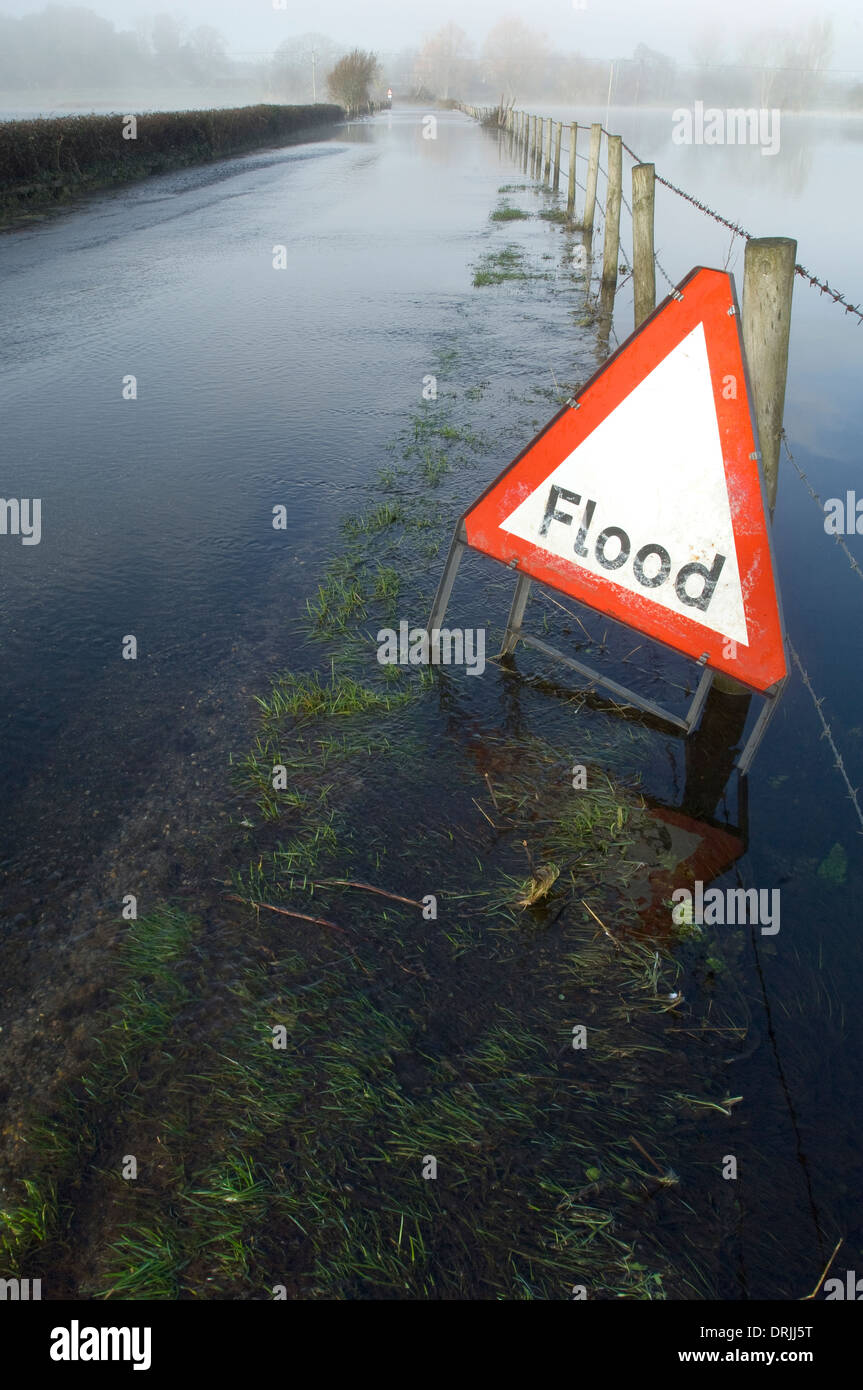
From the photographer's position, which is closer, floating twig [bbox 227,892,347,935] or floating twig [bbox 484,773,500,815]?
floating twig [bbox 227,892,347,935]

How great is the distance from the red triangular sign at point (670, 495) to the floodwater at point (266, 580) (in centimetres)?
69

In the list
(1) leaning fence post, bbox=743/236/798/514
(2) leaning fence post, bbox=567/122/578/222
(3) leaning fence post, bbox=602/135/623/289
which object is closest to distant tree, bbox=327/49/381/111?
(2) leaning fence post, bbox=567/122/578/222

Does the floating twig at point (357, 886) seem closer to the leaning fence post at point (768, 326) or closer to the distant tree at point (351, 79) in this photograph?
the leaning fence post at point (768, 326)

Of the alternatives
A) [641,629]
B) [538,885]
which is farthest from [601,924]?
[641,629]

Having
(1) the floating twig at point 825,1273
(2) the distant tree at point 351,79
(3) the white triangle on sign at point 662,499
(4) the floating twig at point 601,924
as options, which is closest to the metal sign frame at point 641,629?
(3) the white triangle on sign at point 662,499

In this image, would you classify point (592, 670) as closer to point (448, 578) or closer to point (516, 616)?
point (516, 616)

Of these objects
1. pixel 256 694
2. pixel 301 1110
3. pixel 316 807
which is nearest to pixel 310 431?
pixel 256 694

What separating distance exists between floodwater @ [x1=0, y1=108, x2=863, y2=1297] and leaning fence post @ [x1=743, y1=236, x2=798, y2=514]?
1.24 metres

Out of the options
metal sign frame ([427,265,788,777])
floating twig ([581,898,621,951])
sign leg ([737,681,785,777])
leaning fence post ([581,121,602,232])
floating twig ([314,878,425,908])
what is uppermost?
leaning fence post ([581,121,602,232])

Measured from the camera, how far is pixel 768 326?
389cm

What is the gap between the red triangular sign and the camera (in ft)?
10.8

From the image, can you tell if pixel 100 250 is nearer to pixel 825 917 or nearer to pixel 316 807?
pixel 316 807

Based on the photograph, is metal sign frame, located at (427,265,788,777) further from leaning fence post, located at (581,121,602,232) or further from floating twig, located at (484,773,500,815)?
leaning fence post, located at (581,121,602,232)

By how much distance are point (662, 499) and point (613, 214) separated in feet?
33.2
